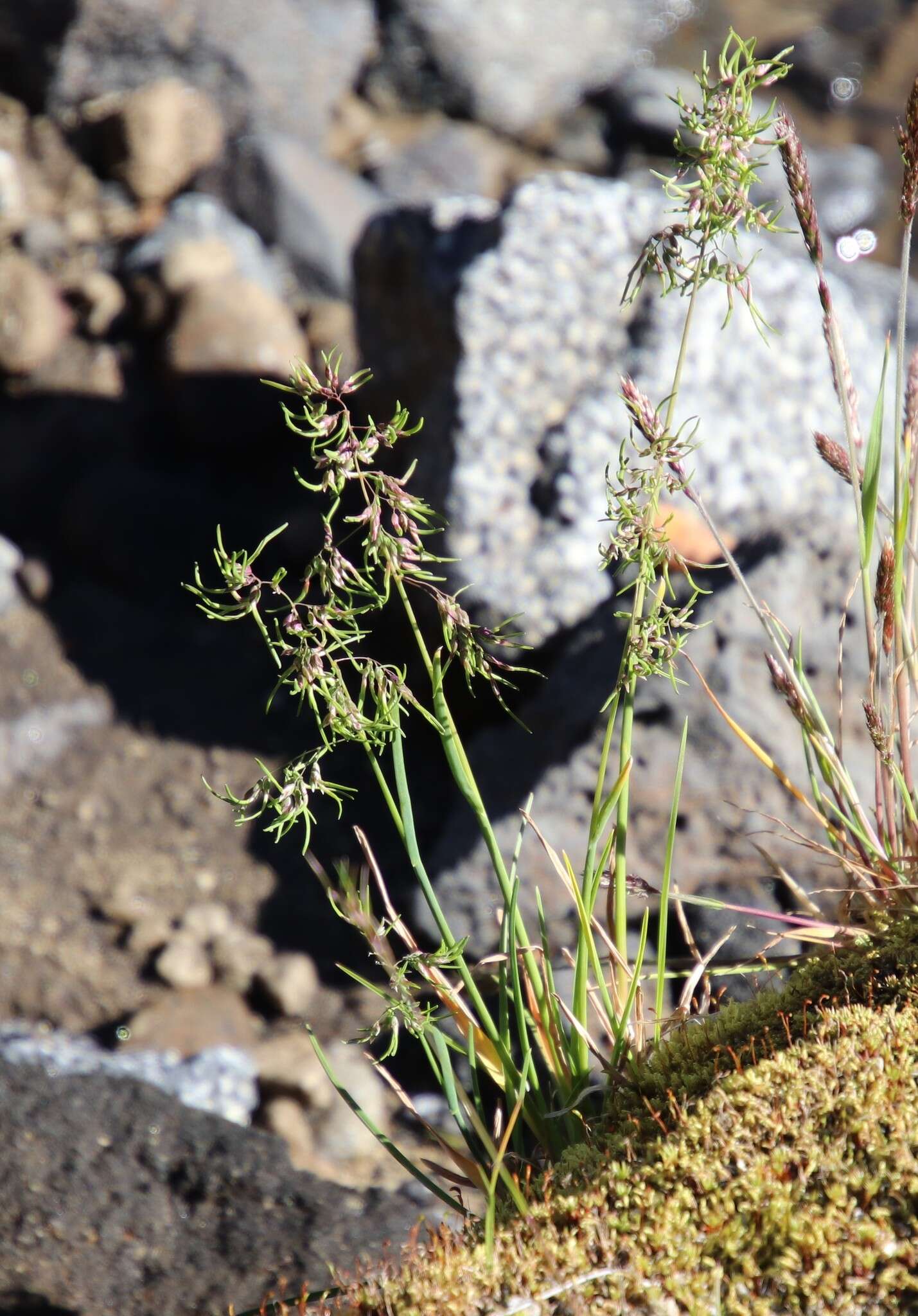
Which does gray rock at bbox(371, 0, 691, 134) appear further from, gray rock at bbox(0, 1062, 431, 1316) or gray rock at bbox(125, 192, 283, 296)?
gray rock at bbox(0, 1062, 431, 1316)

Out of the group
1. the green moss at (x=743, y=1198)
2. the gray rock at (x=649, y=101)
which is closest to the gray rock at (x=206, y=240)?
the gray rock at (x=649, y=101)

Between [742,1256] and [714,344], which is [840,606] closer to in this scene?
[714,344]

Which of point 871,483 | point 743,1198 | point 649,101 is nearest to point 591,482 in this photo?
point 871,483

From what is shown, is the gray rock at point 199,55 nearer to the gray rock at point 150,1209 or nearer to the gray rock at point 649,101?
the gray rock at point 649,101

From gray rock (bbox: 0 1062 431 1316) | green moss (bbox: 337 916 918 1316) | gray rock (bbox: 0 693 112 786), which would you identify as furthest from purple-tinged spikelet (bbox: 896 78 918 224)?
gray rock (bbox: 0 693 112 786)

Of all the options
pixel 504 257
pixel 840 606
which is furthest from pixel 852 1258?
pixel 504 257
